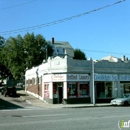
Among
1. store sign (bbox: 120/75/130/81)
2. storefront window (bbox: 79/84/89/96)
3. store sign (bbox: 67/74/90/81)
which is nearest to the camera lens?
store sign (bbox: 67/74/90/81)

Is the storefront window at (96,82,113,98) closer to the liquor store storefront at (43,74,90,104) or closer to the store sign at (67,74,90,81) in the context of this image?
the liquor store storefront at (43,74,90,104)

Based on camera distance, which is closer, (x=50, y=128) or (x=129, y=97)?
(x=50, y=128)

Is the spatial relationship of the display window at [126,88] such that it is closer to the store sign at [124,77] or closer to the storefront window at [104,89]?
the store sign at [124,77]

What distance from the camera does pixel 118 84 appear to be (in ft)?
111

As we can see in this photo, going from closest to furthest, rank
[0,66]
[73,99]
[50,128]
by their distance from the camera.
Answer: [50,128]
[73,99]
[0,66]

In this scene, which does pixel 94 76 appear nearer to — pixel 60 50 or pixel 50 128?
pixel 50 128

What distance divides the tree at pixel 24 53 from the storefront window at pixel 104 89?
24087mm

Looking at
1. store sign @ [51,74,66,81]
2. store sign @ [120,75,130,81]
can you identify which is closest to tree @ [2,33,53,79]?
store sign @ [51,74,66,81]

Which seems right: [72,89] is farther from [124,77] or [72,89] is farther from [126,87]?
[126,87]

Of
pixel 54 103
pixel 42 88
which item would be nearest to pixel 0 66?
pixel 42 88

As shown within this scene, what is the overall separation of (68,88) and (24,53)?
27632 millimetres

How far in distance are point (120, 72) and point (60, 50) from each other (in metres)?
52.5

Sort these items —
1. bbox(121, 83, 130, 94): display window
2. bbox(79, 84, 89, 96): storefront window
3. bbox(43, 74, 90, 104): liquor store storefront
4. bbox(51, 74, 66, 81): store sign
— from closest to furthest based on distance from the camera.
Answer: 1. bbox(43, 74, 90, 104): liquor store storefront
2. bbox(51, 74, 66, 81): store sign
3. bbox(79, 84, 89, 96): storefront window
4. bbox(121, 83, 130, 94): display window

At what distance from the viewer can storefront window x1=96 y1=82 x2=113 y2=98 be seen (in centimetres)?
3259
